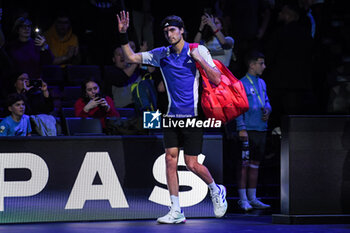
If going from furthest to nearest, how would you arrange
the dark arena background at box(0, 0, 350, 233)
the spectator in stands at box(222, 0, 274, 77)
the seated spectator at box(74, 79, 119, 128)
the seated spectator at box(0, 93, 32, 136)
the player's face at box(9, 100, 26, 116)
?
the spectator in stands at box(222, 0, 274, 77) < the seated spectator at box(74, 79, 119, 128) < the player's face at box(9, 100, 26, 116) < the seated spectator at box(0, 93, 32, 136) < the dark arena background at box(0, 0, 350, 233)

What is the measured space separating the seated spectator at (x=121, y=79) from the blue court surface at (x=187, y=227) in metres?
3.53

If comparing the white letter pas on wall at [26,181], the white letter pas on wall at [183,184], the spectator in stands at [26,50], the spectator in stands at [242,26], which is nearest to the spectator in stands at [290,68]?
the spectator in stands at [242,26]

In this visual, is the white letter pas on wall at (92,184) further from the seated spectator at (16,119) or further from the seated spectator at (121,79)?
the seated spectator at (121,79)

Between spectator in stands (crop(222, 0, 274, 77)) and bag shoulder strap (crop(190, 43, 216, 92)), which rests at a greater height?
spectator in stands (crop(222, 0, 274, 77))

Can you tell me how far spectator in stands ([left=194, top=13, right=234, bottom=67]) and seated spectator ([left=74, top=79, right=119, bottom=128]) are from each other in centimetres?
221

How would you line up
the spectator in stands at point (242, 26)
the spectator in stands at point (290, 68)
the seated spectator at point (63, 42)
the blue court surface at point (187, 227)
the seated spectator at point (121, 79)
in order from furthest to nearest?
the seated spectator at point (63, 42), the spectator in stands at point (242, 26), the spectator in stands at point (290, 68), the seated spectator at point (121, 79), the blue court surface at point (187, 227)

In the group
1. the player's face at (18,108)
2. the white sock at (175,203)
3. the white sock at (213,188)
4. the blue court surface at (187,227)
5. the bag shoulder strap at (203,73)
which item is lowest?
the blue court surface at (187,227)

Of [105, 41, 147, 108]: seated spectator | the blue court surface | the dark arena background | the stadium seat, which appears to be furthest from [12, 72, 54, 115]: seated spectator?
the blue court surface

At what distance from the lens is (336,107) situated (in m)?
11.3

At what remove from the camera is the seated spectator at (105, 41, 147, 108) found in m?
11.1

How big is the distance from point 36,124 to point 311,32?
5691mm

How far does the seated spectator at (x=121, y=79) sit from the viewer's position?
36.4ft

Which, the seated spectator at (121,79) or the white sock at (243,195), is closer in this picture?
the white sock at (243,195)

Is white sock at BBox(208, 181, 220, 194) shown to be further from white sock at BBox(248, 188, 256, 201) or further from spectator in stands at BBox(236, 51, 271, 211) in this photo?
white sock at BBox(248, 188, 256, 201)
